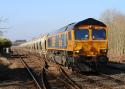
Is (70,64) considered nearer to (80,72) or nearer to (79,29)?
(80,72)

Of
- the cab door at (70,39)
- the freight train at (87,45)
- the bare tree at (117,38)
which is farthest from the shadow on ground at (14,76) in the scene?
the bare tree at (117,38)

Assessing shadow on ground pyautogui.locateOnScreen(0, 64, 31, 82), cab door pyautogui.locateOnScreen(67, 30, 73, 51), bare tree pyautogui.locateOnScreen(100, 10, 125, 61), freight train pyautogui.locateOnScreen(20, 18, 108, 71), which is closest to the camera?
shadow on ground pyautogui.locateOnScreen(0, 64, 31, 82)

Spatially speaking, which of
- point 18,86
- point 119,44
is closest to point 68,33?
point 18,86

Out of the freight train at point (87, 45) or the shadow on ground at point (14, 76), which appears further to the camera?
the freight train at point (87, 45)

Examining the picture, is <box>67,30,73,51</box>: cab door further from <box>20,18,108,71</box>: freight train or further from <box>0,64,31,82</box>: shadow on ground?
<box>0,64,31,82</box>: shadow on ground

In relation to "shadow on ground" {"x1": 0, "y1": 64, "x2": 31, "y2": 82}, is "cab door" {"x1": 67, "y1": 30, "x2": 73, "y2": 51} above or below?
above

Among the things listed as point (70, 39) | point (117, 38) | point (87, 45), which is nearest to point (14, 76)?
point (70, 39)

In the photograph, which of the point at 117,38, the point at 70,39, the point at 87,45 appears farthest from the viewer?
the point at 117,38

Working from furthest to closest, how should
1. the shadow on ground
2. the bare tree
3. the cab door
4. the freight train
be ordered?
the bare tree
the cab door
the freight train
the shadow on ground

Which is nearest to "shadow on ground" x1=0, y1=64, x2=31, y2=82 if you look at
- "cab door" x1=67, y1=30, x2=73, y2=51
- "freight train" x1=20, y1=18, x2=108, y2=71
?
"freight train" x1=20, y1=18, x2=108, y2=71

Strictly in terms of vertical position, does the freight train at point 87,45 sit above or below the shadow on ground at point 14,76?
above

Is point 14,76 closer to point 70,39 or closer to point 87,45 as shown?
point 70,39

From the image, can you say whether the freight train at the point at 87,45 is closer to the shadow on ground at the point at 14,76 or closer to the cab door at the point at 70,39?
the cab door at the point at 70,39

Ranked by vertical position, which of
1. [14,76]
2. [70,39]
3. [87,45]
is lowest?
[14,76]
